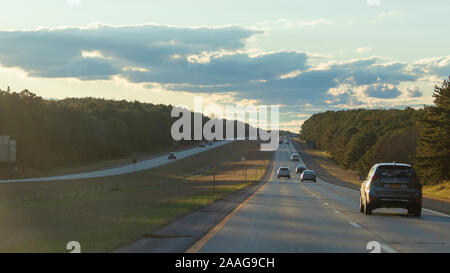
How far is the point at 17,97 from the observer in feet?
396

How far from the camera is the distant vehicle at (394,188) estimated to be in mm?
22031

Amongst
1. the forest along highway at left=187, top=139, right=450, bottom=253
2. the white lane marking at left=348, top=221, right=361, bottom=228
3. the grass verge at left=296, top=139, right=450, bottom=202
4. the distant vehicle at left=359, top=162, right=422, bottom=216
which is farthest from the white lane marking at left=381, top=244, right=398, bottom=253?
the grass verge at left=296, top=139, right=450, bottom=202

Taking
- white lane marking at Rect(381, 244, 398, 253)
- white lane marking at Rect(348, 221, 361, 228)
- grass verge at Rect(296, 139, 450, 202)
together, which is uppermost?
white lane marking at Rect(381, 244, 398, 253)

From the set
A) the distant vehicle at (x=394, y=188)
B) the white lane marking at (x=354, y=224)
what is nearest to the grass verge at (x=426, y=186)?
the distant vehicle at (x=394, y=188)

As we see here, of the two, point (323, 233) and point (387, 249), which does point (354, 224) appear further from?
point (387, 249)

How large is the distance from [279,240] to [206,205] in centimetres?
1322

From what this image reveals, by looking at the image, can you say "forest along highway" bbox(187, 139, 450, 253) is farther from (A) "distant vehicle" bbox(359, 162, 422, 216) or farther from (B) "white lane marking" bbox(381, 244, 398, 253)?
(A) "distant vehicle" bbox(359, 162, 422, 216)

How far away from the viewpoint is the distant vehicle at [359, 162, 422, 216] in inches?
867

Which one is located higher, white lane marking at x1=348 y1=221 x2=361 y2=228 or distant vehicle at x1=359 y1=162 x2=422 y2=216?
distant vehicle at x1=359 y1=162 x2=422 y2=216

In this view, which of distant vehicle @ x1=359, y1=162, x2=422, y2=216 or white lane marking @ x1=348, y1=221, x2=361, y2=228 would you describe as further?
distant vehicle @ x1=359, y1=162, x2=422, y2=216

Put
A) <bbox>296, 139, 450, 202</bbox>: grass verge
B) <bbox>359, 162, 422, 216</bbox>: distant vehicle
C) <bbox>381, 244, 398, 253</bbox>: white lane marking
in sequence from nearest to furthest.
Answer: <bbox>381, 244, 398, 253</bbox>: white lane marking, <bbox>359, 162, 422, 216</bbox>: distant vehicle, <bbox>296, 139, 450, 202</bbox>: grass verge

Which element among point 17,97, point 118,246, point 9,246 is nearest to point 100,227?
point 9,246

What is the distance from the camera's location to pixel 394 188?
22.1 metres
